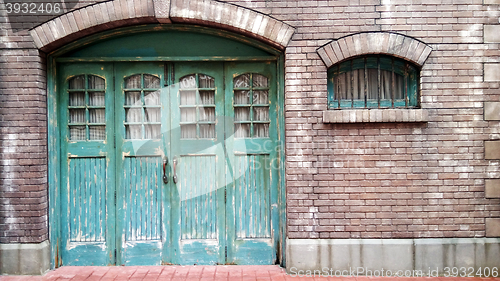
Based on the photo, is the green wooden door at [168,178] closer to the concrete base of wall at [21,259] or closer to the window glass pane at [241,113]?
the window glass pane at [241,113]

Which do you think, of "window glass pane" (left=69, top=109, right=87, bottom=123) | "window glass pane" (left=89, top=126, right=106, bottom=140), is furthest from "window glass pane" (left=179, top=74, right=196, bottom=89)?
"window glass pane" (left=69, top=109, right=87, bottom=123)

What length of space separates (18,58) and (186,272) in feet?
11.0

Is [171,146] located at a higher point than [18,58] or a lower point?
lower

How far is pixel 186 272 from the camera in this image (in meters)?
4.24

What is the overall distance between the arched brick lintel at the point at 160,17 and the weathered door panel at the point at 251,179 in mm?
529

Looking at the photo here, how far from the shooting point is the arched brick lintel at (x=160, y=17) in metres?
4.05

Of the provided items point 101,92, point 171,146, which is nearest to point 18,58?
point 101,92

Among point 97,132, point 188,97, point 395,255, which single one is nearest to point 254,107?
point 188,97

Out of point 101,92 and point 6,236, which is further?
point 101,92

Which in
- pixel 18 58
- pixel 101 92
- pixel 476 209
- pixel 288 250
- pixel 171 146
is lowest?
pixel 288 250

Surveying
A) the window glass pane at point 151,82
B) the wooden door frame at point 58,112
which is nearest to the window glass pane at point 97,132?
the wooden door frame at point 58,112

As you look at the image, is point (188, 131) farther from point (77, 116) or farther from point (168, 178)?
point (77, 116)

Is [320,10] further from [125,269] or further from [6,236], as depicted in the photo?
[6,236]

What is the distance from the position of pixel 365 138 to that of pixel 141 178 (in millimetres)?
2919
